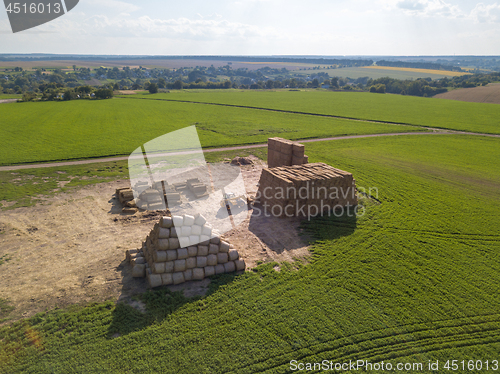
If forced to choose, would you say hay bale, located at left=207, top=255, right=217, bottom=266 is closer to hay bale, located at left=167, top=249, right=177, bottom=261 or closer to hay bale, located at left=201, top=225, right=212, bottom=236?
hay bale, located at left=201, top=225, right=212, bottom=236

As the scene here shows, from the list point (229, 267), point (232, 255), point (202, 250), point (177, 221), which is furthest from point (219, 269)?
point (177, 221)

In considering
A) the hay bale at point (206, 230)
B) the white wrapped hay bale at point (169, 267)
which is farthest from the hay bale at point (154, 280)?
the hay bale at point (206, 230)

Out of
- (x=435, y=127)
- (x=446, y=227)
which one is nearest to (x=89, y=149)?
(x=446, y=227)

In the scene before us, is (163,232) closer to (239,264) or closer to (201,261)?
(201,261)

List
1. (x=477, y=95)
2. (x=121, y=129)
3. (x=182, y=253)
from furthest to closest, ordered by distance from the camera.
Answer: (x=477, y=95)
(x=121, y=129)
(x=182, y=253)

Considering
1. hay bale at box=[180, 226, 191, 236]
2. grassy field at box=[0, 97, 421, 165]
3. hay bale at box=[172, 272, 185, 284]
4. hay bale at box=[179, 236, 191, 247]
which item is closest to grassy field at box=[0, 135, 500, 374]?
hay bale at box=[172, 272, 185, 284]

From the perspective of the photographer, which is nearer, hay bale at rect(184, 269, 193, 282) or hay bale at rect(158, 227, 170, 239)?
hay bale at rect(158, 227, 170, 239)

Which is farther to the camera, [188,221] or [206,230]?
[206,230]
